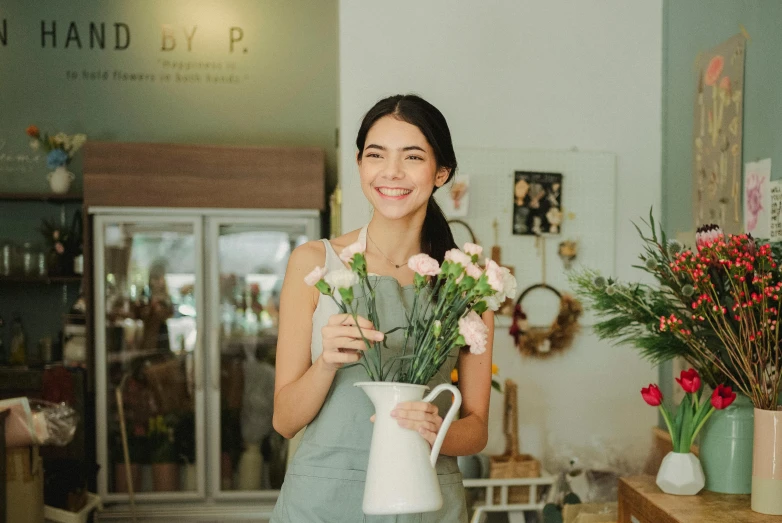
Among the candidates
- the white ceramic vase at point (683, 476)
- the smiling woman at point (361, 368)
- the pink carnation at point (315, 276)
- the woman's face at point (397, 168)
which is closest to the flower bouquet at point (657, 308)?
the white ceramic vase at point (683, 476)

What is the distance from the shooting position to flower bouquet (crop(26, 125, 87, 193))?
401 centimetres

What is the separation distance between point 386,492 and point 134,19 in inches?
160

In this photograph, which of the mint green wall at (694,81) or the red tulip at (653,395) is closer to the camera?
the red tulip at (653,395)

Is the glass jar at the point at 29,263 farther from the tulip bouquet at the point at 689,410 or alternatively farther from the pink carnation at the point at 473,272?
the pink carnation at the point at 473,272

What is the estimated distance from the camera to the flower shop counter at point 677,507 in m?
1.53

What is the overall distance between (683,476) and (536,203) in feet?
5.34

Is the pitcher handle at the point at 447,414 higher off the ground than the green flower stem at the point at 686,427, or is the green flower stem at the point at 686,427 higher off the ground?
the pitcher handle at the point at 447,414

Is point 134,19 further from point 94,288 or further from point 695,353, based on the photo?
point 695,353

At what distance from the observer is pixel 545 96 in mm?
3176

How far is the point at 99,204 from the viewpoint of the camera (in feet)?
12.0

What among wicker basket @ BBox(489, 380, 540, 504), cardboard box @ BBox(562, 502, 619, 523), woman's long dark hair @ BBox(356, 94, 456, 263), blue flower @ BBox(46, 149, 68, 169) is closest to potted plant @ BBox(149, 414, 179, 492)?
blue flower @ BBox(46, 149, 68, 169)

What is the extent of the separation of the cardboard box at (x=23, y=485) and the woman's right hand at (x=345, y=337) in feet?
7.06

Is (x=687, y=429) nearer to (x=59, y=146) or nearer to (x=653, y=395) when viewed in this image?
(x=653, y=395)

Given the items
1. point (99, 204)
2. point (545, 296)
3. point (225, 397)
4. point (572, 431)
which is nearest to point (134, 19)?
point (99, 204)
